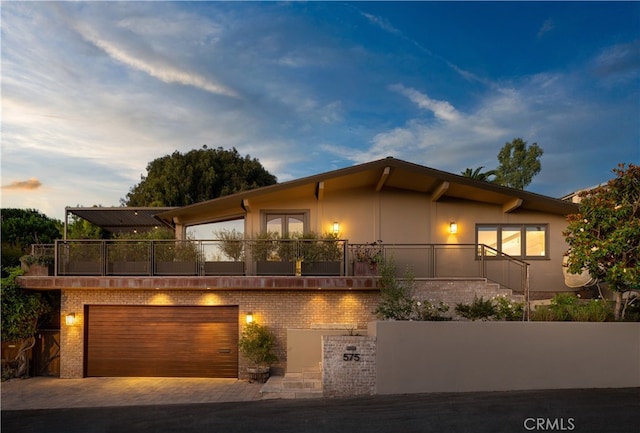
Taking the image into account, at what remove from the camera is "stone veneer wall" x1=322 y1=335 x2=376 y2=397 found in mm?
10062

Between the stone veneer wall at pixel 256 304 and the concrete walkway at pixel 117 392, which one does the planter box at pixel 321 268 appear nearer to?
the stone veneer wall at pixel 256 304

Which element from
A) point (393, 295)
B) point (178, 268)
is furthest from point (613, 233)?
point (178, 268)

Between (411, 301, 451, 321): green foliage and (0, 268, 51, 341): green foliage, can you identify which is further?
(0, 268, 51, 341): green foliage

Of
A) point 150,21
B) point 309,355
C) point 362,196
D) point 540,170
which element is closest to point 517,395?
point 309,355

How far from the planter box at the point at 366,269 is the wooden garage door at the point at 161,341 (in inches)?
159

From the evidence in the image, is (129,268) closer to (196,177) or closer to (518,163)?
(196,177)

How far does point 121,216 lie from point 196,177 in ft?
52.0

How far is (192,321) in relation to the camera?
13.4 metres

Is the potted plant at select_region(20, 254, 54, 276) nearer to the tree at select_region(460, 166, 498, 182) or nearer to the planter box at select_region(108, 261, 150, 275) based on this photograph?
the planter box at select_region(108, 261, 150, 275)

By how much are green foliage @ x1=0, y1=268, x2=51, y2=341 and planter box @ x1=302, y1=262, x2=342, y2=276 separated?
832 centimetres

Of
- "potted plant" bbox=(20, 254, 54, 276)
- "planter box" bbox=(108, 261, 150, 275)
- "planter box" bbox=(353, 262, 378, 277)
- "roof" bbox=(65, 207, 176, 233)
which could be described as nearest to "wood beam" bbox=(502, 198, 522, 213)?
"planter box" bbox=(353, 262, 378, 277)

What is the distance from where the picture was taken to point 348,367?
10133 millimetres

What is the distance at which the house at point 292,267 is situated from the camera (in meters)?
12.5

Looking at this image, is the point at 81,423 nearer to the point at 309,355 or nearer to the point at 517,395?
the point at 309,355
